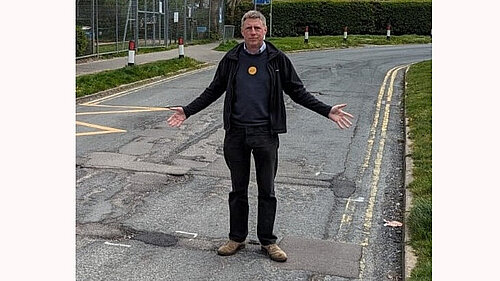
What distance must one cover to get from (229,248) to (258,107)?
113cm

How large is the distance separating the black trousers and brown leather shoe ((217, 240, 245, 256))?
4cm

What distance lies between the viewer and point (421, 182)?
280 inches

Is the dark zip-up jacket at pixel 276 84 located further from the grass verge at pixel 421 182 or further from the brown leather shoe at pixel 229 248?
the grass verge at pixel 421 182

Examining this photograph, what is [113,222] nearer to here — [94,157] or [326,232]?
[326,232]

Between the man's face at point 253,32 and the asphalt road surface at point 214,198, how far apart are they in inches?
64.1

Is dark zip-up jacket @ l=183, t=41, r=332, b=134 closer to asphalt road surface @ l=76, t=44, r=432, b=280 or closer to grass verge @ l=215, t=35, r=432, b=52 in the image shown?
asphalt road surface @ l=76, t=44, r=432, b=280

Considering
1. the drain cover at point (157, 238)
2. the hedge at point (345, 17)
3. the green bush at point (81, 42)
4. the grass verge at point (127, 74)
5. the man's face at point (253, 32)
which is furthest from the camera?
the hedge at point (345, 17)

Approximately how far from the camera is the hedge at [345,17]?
37.2m

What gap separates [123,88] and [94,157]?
7188mm

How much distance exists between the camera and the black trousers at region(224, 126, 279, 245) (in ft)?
16.8

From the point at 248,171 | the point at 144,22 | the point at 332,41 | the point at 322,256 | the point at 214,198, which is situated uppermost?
the point at 144,22

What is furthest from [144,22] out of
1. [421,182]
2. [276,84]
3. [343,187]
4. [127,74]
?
[276,84]

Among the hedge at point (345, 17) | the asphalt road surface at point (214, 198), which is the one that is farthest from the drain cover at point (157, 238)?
the hedge at point (345, 17)

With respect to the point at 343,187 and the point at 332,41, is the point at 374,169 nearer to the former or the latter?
the point at 343,187
